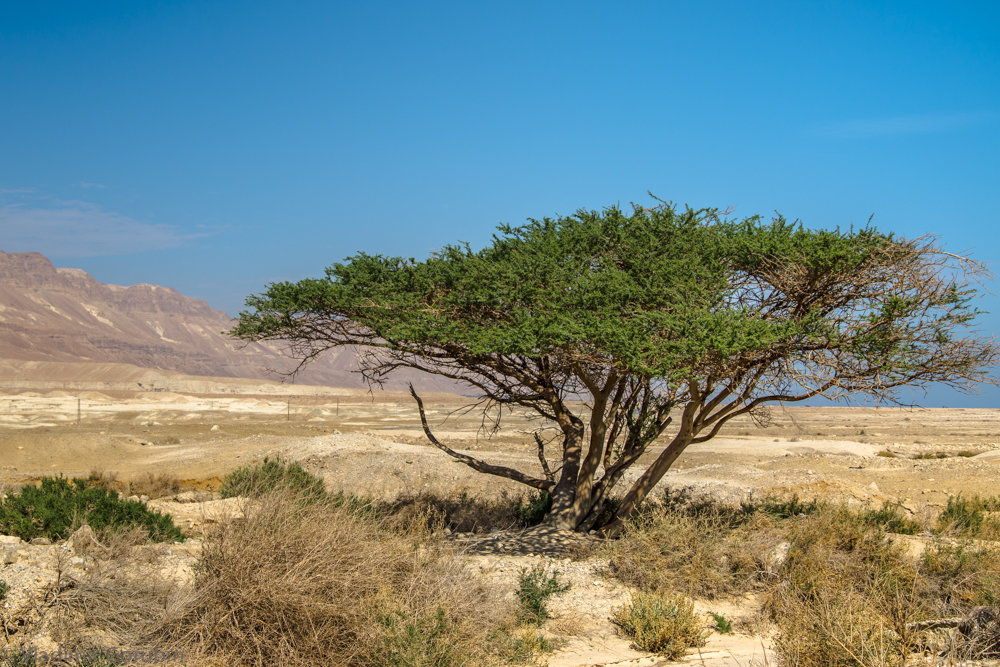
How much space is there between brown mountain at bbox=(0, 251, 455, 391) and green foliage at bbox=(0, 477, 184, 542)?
366 feet

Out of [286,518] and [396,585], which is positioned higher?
[286,518]

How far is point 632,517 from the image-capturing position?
12477 mm

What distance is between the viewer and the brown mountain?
129 m

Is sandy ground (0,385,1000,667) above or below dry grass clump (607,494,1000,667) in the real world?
below

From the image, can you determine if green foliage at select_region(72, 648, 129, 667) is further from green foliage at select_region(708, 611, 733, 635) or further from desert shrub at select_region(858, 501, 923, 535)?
desert shrub at select_region(858, 501, 923, 535)

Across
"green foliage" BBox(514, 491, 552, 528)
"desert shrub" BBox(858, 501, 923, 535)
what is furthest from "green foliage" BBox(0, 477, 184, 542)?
"desert shrub" BBox(858, 501, 923, 535)

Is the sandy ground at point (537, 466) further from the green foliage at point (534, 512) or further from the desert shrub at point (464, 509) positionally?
the green foliage at point (534, 512)

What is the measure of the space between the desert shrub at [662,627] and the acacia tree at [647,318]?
2887 mm

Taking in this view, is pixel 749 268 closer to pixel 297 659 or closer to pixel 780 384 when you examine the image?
pixel 780 384

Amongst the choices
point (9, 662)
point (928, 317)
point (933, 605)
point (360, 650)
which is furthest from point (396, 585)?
point (928, 317)

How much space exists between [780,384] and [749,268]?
2.02 meters

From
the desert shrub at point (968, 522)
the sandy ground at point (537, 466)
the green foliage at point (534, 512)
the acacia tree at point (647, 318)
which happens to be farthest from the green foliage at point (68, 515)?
the desert shrub at point (968, 522)

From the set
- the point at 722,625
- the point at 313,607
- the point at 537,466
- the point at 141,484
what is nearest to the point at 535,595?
the point at 722,625

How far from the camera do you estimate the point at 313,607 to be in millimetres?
6094
